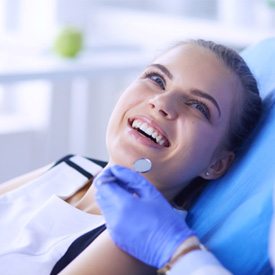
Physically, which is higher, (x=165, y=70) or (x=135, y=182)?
(x=165, y=70)

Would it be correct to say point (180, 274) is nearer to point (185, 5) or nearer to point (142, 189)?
point (142, 189)

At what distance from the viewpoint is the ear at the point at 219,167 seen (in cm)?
133

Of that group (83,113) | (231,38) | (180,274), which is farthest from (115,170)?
(83,113)

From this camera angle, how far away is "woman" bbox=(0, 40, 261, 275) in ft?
4.03

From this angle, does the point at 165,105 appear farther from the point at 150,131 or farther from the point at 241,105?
the point at 241,105

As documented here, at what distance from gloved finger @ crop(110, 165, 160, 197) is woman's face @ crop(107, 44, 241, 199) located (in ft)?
0.35

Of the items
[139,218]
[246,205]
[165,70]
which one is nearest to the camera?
[139,218]

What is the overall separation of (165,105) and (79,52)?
130cm

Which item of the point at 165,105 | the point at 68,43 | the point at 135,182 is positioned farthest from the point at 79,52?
the point at 135,182

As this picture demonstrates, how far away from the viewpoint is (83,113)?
2.70 m

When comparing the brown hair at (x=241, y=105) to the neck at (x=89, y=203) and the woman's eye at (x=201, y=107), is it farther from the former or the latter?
the neck at (x=89, y=203)

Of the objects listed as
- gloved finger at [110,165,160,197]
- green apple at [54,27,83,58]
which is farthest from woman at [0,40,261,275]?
green apple at [54,27,83,58]

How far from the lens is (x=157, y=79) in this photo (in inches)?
Answer: 52.4

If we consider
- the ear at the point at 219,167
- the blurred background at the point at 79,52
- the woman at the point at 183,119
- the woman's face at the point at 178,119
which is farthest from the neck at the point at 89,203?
the blurred background at the point at 79,52
